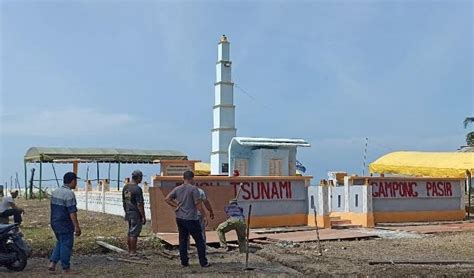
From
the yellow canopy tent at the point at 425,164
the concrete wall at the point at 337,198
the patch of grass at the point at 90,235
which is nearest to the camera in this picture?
the patch of grass at the point at 90,235

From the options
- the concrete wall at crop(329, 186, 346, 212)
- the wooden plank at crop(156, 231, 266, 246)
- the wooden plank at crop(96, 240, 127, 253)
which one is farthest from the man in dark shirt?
the concrete wall at crop(329, 186, 346, 212)

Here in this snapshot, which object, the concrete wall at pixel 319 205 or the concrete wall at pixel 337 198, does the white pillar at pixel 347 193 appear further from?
the concrete wall at pixel 319 205

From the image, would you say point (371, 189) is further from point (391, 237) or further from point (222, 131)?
point (222, 131)

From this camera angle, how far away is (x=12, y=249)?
401 inches

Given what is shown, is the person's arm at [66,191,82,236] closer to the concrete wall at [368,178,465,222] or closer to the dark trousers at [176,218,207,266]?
the dark trousers at [176,218,207,266]

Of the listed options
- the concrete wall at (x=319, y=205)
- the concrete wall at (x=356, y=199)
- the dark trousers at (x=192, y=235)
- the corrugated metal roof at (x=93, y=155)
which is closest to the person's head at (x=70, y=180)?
the dark trousers at (x=192, y=235)

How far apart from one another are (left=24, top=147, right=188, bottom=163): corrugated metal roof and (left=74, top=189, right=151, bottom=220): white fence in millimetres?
8863

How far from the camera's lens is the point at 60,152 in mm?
39688

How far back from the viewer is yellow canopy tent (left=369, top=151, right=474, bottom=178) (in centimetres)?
2587

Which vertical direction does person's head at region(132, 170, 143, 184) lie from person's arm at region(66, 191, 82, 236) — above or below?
above

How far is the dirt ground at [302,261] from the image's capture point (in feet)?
A: 32.4

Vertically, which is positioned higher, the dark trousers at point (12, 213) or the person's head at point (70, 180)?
the person's head at point (70, 180)

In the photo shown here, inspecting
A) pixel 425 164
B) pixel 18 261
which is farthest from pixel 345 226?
pixel 18 261

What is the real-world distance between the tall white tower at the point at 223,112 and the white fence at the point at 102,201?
541cm
